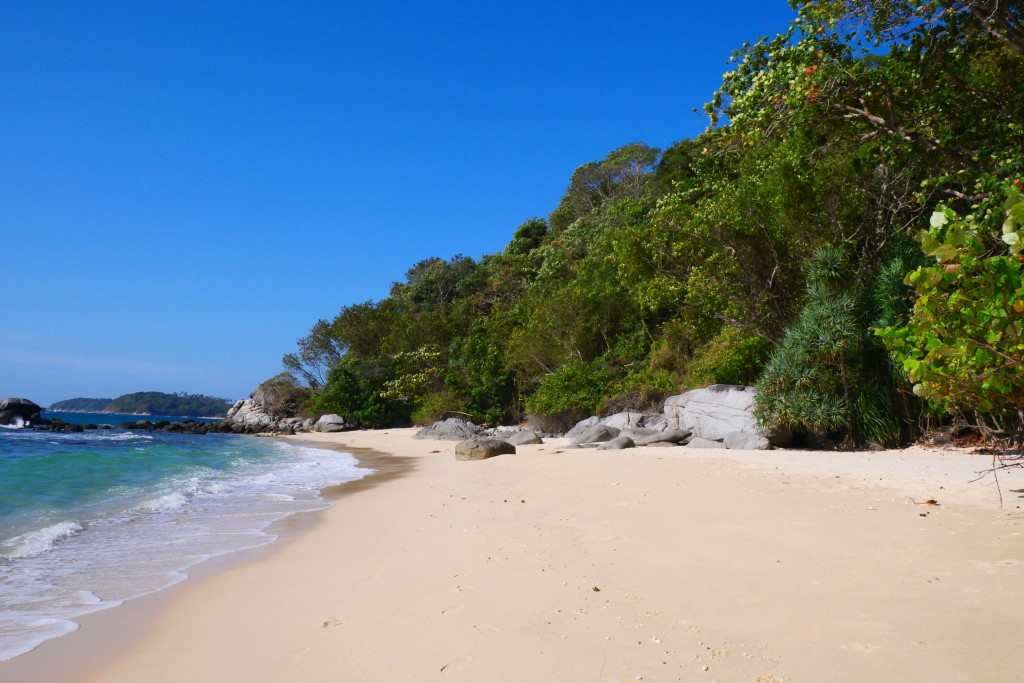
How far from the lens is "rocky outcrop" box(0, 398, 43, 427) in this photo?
49906mm

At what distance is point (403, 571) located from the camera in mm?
5207

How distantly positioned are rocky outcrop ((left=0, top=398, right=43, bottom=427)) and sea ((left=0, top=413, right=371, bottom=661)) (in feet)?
138

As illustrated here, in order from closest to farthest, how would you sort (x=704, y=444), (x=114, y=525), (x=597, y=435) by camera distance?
(x=114, y=525)
(x=704, y=444)
(x=597, y=435)

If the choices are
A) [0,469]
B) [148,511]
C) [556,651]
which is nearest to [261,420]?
[0,469]

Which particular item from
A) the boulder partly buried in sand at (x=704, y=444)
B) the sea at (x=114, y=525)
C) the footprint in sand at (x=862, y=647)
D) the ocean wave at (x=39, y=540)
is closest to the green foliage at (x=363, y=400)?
the sea at (x=114, y=525)

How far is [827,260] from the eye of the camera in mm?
14422

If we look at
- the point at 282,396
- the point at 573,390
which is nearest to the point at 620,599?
the point at 573,390

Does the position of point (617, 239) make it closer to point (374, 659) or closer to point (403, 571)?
point (403, 571)

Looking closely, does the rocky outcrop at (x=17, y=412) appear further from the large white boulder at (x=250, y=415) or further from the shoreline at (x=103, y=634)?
the shoreline at (x=103, y=634)

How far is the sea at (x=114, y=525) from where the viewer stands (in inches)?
195

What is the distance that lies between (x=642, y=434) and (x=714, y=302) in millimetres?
4028

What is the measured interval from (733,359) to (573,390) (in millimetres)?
7498

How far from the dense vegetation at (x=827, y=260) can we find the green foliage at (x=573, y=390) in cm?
8

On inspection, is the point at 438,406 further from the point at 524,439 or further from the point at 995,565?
the point at 995,565
